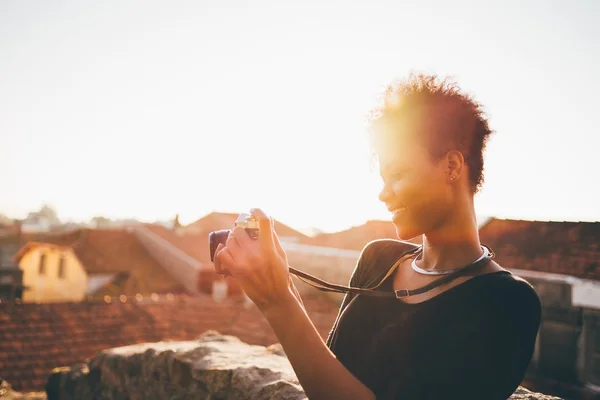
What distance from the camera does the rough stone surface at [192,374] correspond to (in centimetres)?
219

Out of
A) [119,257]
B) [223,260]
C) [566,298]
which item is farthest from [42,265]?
[223,260]

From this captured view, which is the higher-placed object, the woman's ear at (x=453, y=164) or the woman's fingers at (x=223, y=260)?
the woman's ear at (x=453, y=164)

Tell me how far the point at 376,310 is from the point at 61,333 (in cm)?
1027

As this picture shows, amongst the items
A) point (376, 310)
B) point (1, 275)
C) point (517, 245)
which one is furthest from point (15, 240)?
point (376, 310)

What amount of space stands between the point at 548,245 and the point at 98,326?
994 cm

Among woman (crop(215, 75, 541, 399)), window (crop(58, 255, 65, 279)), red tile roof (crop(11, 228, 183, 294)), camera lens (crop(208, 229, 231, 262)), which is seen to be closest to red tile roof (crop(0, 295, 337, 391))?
woman (crop(215, 75, 541, 399))

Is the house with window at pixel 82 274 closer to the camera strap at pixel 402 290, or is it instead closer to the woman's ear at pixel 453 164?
the camera strap at pixel 402 290

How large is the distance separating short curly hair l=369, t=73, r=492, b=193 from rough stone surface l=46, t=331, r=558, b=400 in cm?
120

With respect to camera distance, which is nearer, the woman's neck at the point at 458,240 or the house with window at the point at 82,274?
the woman's neck at the point at 458,240

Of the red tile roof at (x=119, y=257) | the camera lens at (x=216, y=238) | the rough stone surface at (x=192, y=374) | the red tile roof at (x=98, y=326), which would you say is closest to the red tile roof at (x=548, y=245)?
the red tile roof at (x=98, y=326)

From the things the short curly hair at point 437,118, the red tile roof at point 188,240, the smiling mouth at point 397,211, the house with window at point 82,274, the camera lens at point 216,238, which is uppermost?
the short curly hair at point 437,118

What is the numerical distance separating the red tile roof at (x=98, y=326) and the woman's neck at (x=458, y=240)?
596 centimetres

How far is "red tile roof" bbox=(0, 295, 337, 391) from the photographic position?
26.3 feet

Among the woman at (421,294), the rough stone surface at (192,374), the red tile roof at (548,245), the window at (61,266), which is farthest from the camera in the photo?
the window at (61,266)
